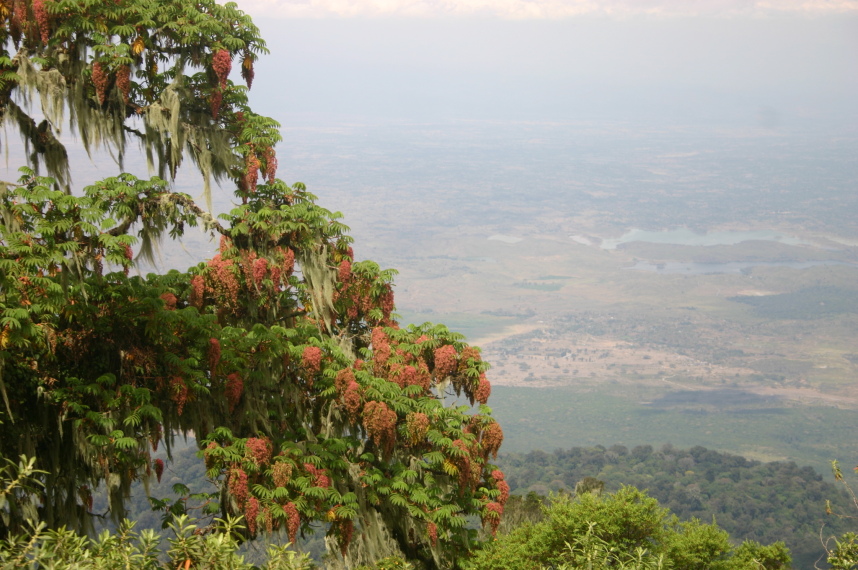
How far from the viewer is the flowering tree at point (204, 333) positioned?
9531 mm

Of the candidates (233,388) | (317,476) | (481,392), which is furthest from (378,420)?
(233,388)

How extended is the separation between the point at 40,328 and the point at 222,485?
2894 mm

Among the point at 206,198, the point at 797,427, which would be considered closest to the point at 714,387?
the point at 797,427

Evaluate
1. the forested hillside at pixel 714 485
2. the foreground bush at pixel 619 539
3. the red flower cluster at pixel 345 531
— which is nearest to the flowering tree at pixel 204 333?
the red flower cluster at pixel 345 531

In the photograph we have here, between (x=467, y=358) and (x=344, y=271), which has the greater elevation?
(x=344, y=271)

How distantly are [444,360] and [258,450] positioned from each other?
3167mm

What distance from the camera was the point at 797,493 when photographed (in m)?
84.8

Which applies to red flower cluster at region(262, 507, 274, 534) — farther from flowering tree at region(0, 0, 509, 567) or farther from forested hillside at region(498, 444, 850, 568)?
forested hillside at region(498, 444, 850, 568)

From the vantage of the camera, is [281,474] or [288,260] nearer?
[281,474]

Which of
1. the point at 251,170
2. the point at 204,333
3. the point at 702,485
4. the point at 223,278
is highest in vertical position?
the point at 251,170

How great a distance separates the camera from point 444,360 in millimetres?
12367

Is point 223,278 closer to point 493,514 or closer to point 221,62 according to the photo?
point 221,62

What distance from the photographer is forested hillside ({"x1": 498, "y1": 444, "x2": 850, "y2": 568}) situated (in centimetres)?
7612

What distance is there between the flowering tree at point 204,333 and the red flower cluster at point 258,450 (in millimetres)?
24
